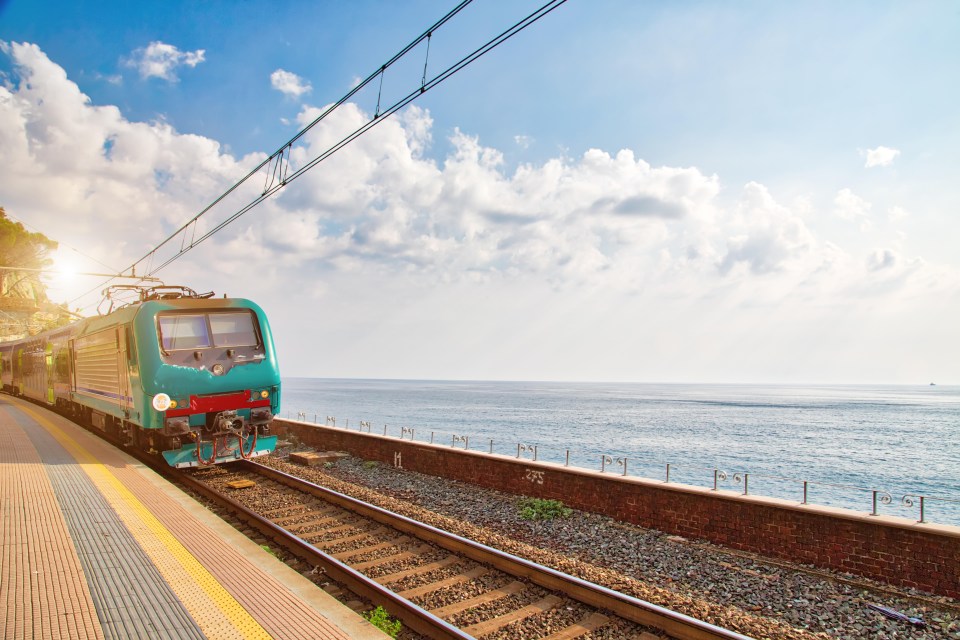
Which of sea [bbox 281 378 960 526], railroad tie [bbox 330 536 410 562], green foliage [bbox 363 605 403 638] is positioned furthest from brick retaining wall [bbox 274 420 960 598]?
green foliage [bbox 363 605 403 638]

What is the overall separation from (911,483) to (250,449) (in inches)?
1457

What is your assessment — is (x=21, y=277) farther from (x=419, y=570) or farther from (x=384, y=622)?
(x=384, y=622)

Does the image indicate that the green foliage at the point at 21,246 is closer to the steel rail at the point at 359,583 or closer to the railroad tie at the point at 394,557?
the steel rail at the point at 359,583

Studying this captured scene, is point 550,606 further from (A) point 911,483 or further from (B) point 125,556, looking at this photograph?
(A) point 911,483

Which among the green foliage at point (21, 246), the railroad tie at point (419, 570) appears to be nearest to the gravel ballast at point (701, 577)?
the railroad tie at point (419, 570)

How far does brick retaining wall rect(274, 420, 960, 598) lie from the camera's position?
312 inches

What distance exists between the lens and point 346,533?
8781 millimetres

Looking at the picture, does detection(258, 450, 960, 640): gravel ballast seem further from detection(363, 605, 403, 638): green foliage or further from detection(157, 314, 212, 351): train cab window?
detection(157, 314, 212, 351): train cab window

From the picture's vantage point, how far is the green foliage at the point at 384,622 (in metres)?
5.59

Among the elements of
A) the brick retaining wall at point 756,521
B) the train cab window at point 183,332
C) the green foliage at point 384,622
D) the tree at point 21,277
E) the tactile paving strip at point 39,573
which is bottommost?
the brick retaining wall at point 756,521

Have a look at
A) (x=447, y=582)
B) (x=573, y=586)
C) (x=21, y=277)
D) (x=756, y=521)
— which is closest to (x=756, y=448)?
(x=756, y=521)

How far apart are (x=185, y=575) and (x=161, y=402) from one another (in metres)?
6.54

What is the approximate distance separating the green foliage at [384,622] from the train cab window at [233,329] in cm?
824

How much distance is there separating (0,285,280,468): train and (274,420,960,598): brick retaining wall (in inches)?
202
